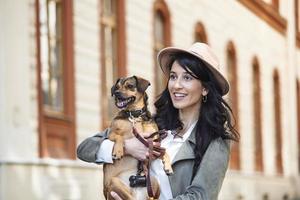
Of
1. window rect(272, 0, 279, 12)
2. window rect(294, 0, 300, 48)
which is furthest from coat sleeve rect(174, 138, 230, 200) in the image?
window rect(294, 0, 300, 48)

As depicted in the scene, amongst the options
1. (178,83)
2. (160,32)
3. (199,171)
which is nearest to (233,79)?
(160,32)

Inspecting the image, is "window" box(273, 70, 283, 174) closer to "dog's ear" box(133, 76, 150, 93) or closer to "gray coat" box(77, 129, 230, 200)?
"dog's ear" box(133, 76, 150, 93)

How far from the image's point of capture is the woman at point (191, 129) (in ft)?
18.5

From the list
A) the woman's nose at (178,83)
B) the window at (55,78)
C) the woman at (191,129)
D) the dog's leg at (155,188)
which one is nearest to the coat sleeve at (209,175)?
the woman at (191,129)

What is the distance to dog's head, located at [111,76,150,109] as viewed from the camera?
5.80 m

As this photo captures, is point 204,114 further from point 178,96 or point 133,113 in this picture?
point 133,113

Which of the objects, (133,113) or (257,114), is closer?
(133,113)

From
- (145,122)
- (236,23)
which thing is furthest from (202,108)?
(236,23)

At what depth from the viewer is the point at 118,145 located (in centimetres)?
571

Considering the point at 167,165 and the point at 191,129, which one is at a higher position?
the point at 191,129

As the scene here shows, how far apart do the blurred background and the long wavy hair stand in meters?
9.07

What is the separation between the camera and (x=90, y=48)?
18.4 meters

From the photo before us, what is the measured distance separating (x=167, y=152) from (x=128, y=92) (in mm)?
364

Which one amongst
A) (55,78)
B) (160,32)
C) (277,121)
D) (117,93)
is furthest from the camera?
(277,121)
